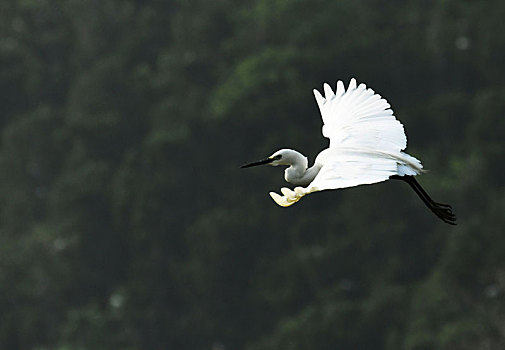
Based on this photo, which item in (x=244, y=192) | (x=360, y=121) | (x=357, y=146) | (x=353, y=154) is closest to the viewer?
(x=353, y=154)

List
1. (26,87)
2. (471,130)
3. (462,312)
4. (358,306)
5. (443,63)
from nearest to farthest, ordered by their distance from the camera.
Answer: (462,312) → (358,306) → (471,130) → (443,63) → (26,87)

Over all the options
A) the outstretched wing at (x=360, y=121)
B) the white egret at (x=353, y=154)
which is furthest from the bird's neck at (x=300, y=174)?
the outstretched wing at (x=360, y=121)

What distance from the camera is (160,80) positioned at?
106 ft

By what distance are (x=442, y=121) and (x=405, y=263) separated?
3916 millimetres

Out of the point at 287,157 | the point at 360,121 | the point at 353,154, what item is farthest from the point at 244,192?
the point at 353,154

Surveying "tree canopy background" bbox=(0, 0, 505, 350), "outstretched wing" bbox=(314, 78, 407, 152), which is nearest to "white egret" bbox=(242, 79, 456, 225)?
"outstretched wing" bbox=(314, 78, 407, 152)

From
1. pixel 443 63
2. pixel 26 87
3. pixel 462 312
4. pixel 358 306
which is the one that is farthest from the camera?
pixel 26 87

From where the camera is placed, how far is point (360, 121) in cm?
864

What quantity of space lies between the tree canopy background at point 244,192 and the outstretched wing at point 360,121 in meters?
16.9

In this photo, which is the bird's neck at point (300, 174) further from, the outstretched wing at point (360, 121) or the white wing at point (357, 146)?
the outstretched wing at point (360, 121)

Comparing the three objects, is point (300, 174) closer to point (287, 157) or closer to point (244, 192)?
point (287, 157)

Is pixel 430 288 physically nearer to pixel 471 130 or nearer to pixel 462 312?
pixel 462 312

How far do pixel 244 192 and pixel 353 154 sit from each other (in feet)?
73.0

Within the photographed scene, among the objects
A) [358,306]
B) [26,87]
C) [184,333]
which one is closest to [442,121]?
[358,306]
